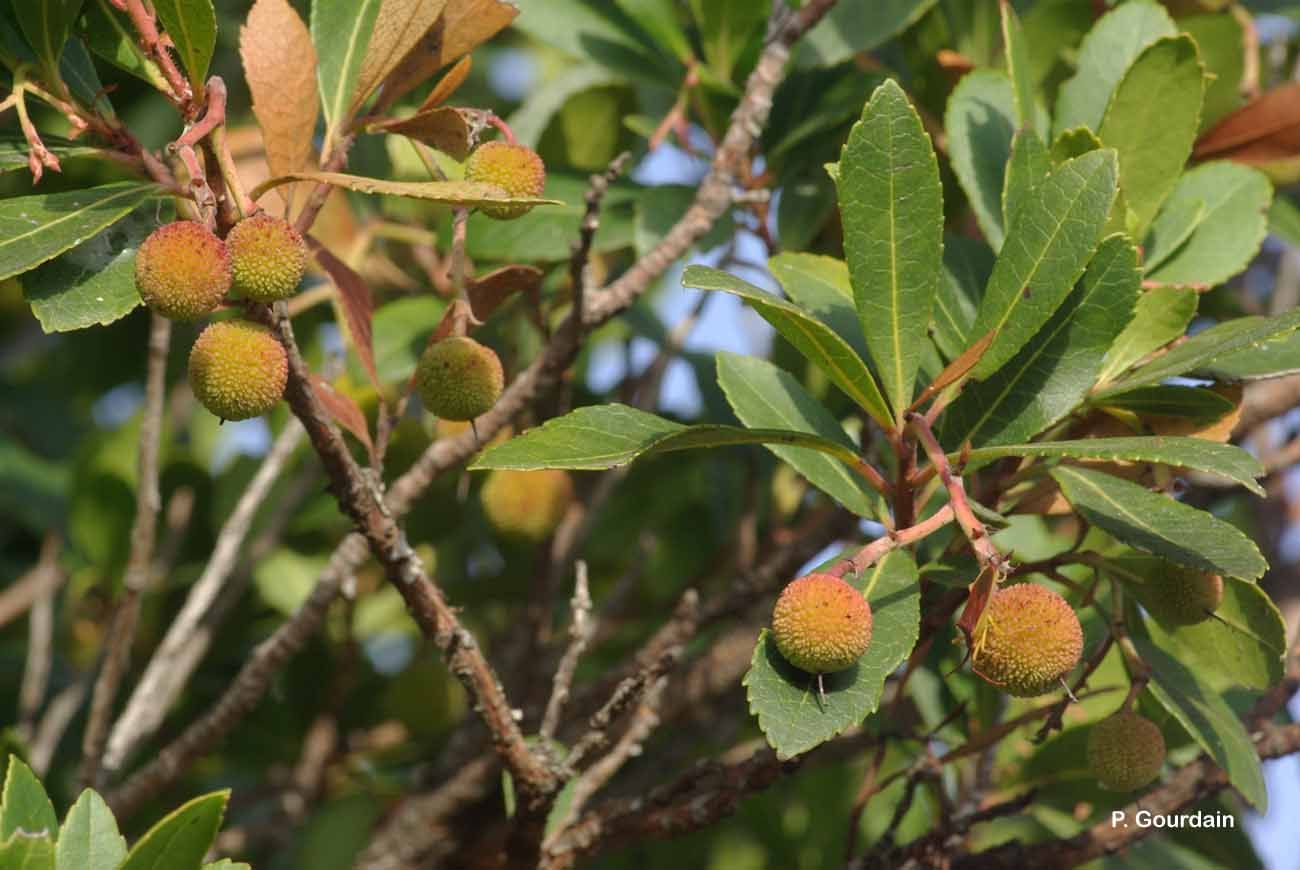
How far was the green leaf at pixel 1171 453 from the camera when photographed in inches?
43.6

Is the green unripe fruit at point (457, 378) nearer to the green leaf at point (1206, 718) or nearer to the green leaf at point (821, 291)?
the green leaf at point (821, 291)

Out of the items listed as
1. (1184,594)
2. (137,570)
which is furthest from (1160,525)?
(137,570)

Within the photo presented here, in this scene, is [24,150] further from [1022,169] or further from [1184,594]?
[1184,594]

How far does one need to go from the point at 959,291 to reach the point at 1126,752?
0.50 m

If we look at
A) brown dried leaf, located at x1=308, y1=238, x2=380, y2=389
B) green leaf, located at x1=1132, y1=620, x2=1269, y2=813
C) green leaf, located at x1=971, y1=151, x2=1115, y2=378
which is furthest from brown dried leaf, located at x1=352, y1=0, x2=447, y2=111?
green leaf, located at x1=1132, y1=620, x2=1269, y2=813

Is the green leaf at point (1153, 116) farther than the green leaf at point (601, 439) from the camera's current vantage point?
Yes

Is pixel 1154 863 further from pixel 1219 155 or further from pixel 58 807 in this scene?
pixel 58 807

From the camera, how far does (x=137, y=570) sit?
6.05ft

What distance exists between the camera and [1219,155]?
188cm

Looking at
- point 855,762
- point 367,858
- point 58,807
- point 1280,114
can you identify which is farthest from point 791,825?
point 1280,114

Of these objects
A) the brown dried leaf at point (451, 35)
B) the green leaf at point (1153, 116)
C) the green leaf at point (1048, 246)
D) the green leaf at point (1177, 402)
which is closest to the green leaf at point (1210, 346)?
the green leaf at point (1177, 402)

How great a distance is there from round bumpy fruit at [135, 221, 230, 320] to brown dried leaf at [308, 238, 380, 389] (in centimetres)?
24

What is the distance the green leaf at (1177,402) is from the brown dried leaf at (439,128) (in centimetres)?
63

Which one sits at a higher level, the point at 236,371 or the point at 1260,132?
the point at 236,371
